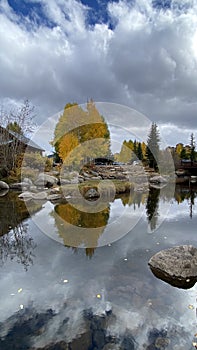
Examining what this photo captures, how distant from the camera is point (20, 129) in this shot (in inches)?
899

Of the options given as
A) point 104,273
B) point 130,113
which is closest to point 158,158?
point 130,113

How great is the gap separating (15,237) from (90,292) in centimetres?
379

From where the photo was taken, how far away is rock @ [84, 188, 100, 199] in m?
14.5

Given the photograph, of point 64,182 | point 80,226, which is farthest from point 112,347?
point 64,182

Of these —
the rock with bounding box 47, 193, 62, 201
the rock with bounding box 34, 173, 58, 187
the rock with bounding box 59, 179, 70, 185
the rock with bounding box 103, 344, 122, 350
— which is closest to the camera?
the rock with bounding box 103, 344, 122, 350

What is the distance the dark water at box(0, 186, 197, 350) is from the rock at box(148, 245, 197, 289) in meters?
0.19

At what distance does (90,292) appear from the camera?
A: 3.93 m

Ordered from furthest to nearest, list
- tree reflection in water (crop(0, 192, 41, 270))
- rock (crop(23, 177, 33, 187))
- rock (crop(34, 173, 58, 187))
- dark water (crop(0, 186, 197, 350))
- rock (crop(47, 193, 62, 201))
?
rock (crop(23, 177, 33, 187)) < rock (crop(34, 173, 58, 187)) < rock (crop(47, 193, 62, 201)) < tree reflection in water (crop(0, 192, 41, 270)) < dark water (crop(0, 186, 197, 350))

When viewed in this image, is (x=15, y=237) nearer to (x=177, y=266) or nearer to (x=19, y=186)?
(x=177, y=266)

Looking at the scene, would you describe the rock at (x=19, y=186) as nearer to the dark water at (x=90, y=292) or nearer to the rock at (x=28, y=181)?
the rock at (x=28, y=181)

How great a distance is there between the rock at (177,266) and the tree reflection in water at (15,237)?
2972 mm

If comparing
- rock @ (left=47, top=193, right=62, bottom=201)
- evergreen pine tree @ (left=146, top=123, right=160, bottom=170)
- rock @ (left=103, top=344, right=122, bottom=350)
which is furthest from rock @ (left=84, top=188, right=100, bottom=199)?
evergreen pine tree @ (left=146, top=123, right=160, bottom=170)

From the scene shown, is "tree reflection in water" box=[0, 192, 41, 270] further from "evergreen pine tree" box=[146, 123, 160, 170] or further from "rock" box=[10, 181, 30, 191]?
"evergreen pine tree" box=[146, 123, 160, 170]

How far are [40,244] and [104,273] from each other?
2453mm
